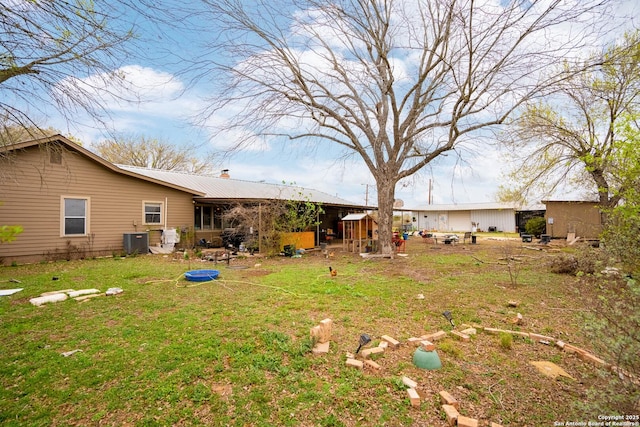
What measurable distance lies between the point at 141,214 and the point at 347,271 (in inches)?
367

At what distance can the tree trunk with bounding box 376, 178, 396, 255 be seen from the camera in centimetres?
1210

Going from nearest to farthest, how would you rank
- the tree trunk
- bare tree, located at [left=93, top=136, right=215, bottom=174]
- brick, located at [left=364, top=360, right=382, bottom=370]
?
brick, located at [left=364, top=360, right=382, bottom=370], the tree trunk, bare tree, located at [left=93, top=136, right=215, bottom=174]

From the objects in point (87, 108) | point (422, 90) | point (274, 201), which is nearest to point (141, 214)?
point (274, 201)

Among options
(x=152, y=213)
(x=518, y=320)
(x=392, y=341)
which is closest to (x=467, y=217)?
(x=518, y=320)

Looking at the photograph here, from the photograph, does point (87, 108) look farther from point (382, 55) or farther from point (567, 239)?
point (567, 239)

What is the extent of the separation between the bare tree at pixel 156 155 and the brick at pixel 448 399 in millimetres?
22474

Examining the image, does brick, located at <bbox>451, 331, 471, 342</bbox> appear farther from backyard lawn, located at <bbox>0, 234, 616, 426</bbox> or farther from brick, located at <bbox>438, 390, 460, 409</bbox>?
brick, located at <bbox>438, 390, 460, 409</bbox>

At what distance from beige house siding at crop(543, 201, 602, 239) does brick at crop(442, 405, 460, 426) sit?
70.2ft

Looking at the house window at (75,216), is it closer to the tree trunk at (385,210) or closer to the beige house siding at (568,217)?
the tree trunk at (385,210)

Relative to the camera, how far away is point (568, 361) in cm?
336

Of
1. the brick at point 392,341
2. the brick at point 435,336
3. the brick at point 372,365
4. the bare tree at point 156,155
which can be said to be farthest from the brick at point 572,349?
the bare tree at point 156,155

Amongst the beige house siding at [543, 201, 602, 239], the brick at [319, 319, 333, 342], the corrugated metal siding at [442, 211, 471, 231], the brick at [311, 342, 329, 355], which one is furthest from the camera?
the corrugated metal siding at [442, 211, 471, 231]

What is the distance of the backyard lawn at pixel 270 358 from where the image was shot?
2.43m

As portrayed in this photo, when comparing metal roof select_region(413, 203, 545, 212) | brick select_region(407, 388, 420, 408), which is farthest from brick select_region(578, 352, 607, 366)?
metal roof select_region(413, 203, 545, 212)
